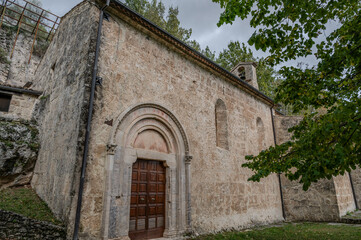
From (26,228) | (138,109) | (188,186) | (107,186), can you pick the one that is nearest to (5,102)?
(138,109)

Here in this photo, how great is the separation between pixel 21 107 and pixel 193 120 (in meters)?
5.55

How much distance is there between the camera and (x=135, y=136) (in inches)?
234

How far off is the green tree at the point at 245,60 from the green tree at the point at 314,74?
15512 mm

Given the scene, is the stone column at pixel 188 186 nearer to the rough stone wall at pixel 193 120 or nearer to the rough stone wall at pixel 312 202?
the rough stone wall at pixel 193 120

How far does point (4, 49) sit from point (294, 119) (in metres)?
18.5

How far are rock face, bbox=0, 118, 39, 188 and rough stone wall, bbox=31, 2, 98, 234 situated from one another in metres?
0.27

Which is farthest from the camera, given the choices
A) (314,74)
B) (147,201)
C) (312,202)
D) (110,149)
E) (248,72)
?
(248,72)

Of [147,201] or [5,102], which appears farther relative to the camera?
[5,102]

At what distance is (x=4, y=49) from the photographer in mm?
15133

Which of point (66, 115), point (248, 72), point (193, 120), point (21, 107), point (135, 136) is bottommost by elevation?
point (135, 136)

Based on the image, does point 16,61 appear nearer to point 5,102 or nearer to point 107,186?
point 5,102

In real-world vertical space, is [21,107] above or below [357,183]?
above

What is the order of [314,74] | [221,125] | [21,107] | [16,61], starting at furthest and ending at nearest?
[16,61] → [221,125] → [21,107] → [314,74]

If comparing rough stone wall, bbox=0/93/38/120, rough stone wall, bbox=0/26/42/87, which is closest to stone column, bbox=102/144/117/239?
rough stone wall, bbox=0/93/38/120
